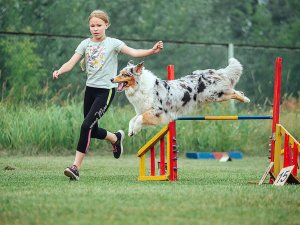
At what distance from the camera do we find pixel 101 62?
814cm

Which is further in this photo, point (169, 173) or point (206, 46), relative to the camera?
point (206, 46)

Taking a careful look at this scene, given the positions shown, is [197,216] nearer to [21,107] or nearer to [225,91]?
[225,91]

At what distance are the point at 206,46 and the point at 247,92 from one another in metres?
1.16

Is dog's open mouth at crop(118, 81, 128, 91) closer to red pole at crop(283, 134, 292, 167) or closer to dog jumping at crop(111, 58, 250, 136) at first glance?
dog jumping at crop(111, 58, 250, 136)

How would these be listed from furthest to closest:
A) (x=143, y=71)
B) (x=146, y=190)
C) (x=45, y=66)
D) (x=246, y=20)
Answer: (x=246, y=20)
(x=45, y=66)
(x=143, y=71)
(x=146, y=190)

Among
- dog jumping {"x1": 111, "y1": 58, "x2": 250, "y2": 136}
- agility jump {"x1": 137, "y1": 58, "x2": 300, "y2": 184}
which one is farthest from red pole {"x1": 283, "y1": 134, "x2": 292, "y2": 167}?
dog jumping {"x1": 111, "y1": 58, "x2": 250, "y2": 136}

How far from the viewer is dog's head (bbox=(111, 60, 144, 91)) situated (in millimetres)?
8109

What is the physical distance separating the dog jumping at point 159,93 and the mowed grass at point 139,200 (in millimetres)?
627

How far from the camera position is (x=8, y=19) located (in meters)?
21.8

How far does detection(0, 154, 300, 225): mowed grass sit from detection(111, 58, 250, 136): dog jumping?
0.63 m

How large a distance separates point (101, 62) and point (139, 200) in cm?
220

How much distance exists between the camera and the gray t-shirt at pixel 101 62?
26.8ft

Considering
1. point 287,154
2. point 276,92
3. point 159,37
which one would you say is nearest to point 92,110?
point 276,92

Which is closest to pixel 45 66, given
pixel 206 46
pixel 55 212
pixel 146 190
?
pixel 206 46
